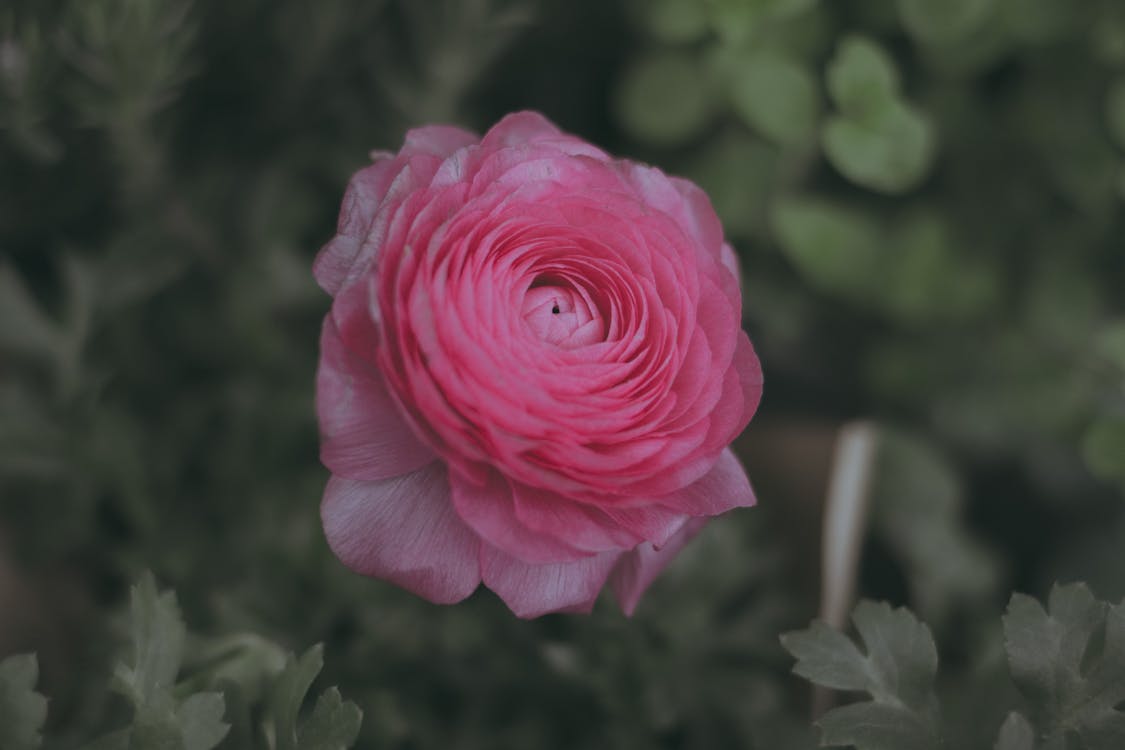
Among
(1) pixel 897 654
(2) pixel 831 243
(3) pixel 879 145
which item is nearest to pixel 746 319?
(2) pixel 831 243

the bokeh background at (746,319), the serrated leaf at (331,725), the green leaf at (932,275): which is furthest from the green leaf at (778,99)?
the serrated leaf at (331,725)

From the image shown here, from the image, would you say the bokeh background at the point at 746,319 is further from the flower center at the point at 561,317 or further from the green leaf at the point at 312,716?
the flower center at the point at 561,317

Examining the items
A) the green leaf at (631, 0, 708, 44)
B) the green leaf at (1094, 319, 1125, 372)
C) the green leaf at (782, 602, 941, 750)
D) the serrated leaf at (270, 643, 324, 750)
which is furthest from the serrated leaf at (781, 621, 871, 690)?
the green leaf at (631, 0, 708, 44)

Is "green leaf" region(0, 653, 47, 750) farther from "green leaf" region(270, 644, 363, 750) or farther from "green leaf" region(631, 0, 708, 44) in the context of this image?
"green leaf" region(631, 0, 708, 44)

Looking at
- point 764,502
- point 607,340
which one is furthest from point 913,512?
point 607,340

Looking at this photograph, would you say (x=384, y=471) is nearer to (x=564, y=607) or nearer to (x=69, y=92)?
(x=564, y=607)
